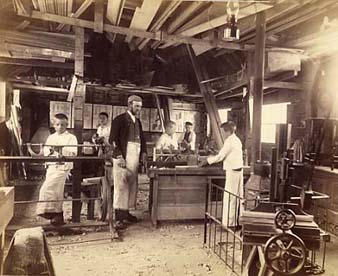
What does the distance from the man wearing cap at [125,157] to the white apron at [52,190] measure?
98cm

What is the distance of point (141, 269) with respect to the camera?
4648 millimetres

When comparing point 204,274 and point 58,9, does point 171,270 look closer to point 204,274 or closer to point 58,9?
point 204,274

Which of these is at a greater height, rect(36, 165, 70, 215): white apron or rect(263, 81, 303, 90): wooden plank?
rect(263, 81, 303, 90): wooden plank

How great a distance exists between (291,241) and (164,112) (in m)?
10.7

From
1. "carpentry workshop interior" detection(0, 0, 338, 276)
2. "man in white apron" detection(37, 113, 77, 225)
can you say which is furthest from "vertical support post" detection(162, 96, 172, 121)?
"man in white apron" detection(37, 113, 77, 225)

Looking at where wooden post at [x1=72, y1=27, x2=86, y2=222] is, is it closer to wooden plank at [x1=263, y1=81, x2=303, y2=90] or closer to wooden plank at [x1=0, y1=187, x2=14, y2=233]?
wooden plank at [x1=0, y1=187, x2=14, y2=233]

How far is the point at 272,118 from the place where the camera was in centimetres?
1039

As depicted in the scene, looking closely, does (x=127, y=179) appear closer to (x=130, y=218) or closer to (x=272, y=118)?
(x=130, y=218)

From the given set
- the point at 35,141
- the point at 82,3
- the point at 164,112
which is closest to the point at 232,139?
the point at 82,3

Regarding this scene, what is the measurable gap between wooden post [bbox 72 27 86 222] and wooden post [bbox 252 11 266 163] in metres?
2.88

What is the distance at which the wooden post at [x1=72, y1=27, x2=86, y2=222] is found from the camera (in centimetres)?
602

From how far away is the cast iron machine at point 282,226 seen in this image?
122 inches

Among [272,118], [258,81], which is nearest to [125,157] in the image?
[258,81]

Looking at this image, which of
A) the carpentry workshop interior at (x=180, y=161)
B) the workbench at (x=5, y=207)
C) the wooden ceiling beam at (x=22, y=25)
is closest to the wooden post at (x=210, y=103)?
the carpentry workshop interior at (x=180, y=161)
